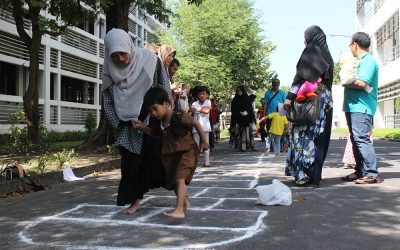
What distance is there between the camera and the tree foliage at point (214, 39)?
33.4 meters

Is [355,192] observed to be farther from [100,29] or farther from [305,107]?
[100,29]

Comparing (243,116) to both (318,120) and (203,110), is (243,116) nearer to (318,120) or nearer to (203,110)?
(203,110)

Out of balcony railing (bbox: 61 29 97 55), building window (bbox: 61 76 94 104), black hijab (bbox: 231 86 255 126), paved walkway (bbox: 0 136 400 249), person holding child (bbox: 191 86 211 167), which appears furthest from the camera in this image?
building window (bbox: 61 76 94 104)

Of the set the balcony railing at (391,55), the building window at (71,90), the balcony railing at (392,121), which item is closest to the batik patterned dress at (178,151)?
the building window at (71,90)

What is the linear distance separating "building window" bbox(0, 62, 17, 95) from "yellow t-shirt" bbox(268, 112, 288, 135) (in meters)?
15.3

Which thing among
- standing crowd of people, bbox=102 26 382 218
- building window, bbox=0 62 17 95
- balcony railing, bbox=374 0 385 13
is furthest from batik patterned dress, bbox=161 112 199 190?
balcony railing, bbox=374 0 385 13

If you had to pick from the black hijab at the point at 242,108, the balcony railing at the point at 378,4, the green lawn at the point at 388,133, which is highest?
the balcony railing at the point at 378,4

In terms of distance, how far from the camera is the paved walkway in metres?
→ 3.82

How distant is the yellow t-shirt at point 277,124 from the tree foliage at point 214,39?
20.8 metres

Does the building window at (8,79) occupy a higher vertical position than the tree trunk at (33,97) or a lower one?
higher

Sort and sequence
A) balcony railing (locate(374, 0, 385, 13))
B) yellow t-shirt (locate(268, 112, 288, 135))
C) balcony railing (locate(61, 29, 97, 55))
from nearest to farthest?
yellow t-shirt (locate(268, 112, 288, 135)) → balcony railing (locate(61, 29, 97, 55)) → balcony railing (locate(374, 0, 385, 13))

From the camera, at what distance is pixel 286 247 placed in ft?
12.0

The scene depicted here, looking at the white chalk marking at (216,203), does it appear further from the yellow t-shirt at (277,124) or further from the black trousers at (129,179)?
the yellow t-shirt at (277,124)

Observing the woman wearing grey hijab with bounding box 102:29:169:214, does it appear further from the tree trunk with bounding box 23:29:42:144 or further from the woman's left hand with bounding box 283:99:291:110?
the tree trunk with bounding box 23:29:42:144
